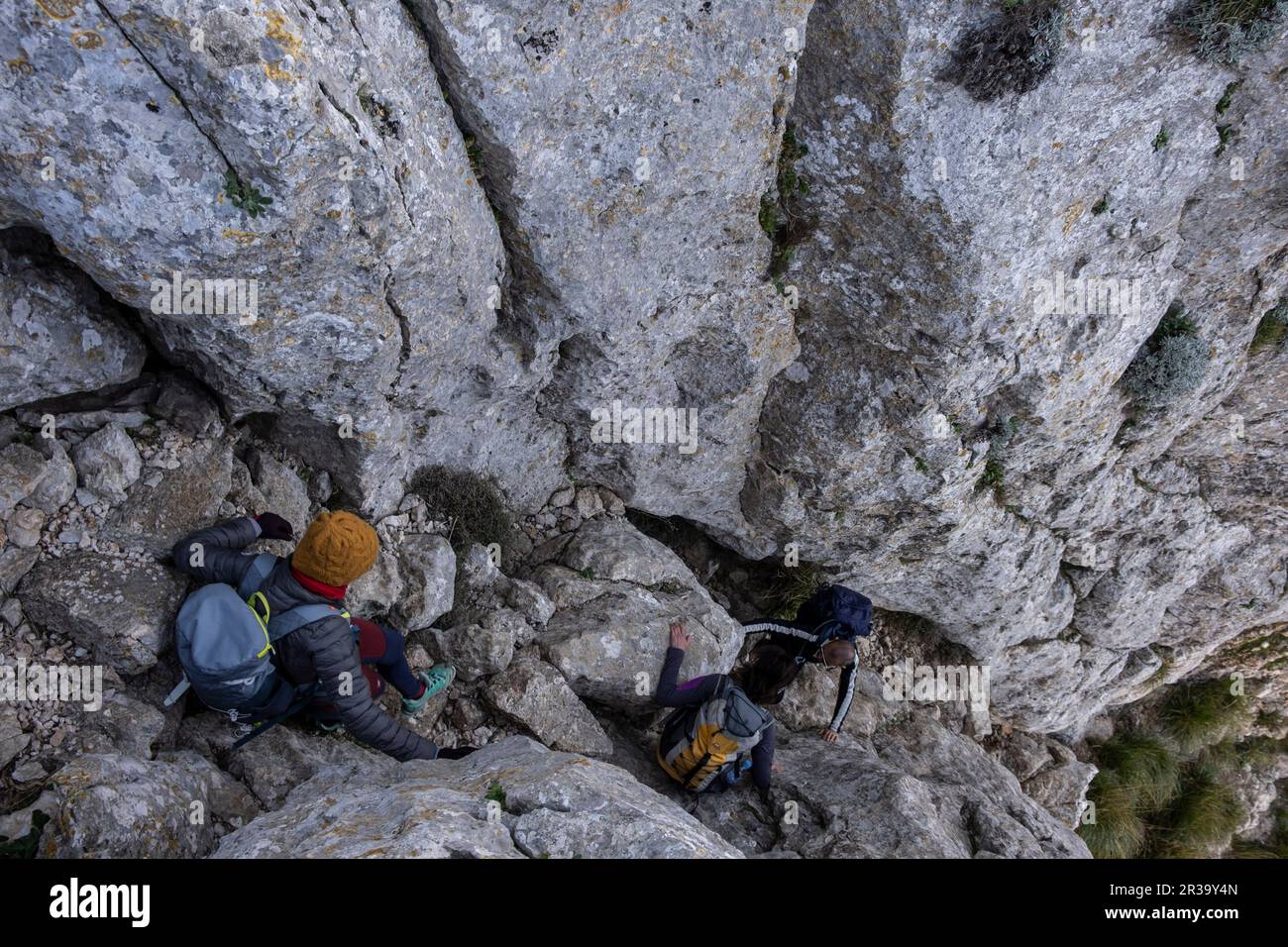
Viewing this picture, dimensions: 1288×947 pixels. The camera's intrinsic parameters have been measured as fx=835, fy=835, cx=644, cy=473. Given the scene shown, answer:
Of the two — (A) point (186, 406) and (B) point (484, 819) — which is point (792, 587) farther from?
(A) point (186, 406)

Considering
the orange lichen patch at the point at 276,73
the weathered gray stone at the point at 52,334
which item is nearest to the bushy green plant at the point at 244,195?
the orange lichen patch at the point at 276,73

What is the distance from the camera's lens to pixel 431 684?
8344 mm

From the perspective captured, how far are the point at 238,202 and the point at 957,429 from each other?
25.5ft

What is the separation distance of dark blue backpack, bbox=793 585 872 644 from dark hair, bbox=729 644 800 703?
513 millimetres

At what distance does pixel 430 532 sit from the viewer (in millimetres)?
9117

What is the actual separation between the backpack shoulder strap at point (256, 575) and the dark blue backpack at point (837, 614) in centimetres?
623

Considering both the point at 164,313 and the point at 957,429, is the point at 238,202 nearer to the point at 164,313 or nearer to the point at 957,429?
the point at 164,313

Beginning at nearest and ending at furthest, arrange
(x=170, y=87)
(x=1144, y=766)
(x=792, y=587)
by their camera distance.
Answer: (x=170, y=87), (x=792, y=587), (x=1144, y=766)

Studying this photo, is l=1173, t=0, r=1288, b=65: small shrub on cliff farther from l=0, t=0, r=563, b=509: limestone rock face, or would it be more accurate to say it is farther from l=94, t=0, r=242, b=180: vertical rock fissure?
l=94, t=0, r=242, b=180: vertical rock fissure

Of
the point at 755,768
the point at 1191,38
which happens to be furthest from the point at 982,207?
the point at 755,768

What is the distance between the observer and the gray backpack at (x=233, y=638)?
21.1 feet

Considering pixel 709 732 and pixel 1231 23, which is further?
pixel 709 732

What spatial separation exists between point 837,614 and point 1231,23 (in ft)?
22.6

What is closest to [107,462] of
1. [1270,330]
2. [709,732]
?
[709,732]
